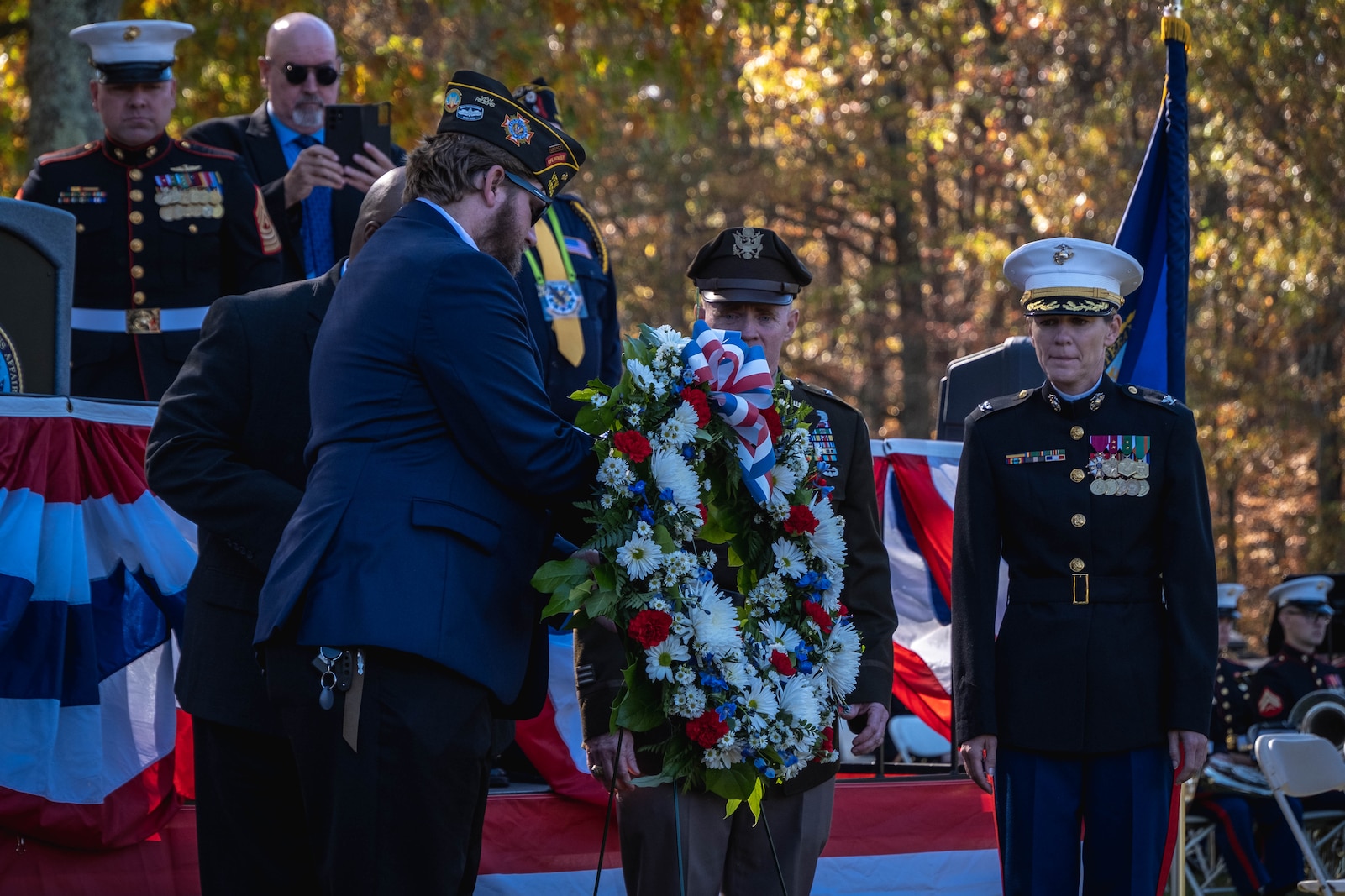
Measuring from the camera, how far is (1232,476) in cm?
1762

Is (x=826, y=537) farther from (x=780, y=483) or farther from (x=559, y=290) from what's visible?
(x=559, y=290)

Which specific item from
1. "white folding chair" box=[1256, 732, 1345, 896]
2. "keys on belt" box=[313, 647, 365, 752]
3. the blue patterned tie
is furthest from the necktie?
"white folding chair" box=[1256, 732, 1345, 896]

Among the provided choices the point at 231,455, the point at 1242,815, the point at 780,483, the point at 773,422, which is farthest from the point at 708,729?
the point at 1242,815

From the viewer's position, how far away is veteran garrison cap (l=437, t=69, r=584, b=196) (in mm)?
3266

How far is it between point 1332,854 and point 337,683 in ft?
26.1

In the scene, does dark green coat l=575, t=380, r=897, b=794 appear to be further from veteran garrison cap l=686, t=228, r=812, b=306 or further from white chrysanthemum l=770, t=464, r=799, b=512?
white chrysanthemum l=770, t=464, r=799, b=512

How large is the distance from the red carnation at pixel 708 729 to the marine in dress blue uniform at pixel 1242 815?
5.71 m

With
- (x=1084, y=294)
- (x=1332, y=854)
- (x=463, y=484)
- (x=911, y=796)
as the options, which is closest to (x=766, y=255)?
(x=1084, y=294)

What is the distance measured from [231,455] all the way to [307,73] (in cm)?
288

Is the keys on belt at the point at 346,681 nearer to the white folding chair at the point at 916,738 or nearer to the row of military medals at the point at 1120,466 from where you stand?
the row of military medals at the point at 1120,466

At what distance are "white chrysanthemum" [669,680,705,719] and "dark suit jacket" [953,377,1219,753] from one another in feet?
4.33

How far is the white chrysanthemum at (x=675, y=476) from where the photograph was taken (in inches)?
127

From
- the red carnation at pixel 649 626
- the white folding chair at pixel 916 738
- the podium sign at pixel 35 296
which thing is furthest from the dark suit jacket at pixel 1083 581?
the white folding chair at pixel 916 738

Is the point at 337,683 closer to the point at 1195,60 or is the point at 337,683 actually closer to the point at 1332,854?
the point at 1332,854
